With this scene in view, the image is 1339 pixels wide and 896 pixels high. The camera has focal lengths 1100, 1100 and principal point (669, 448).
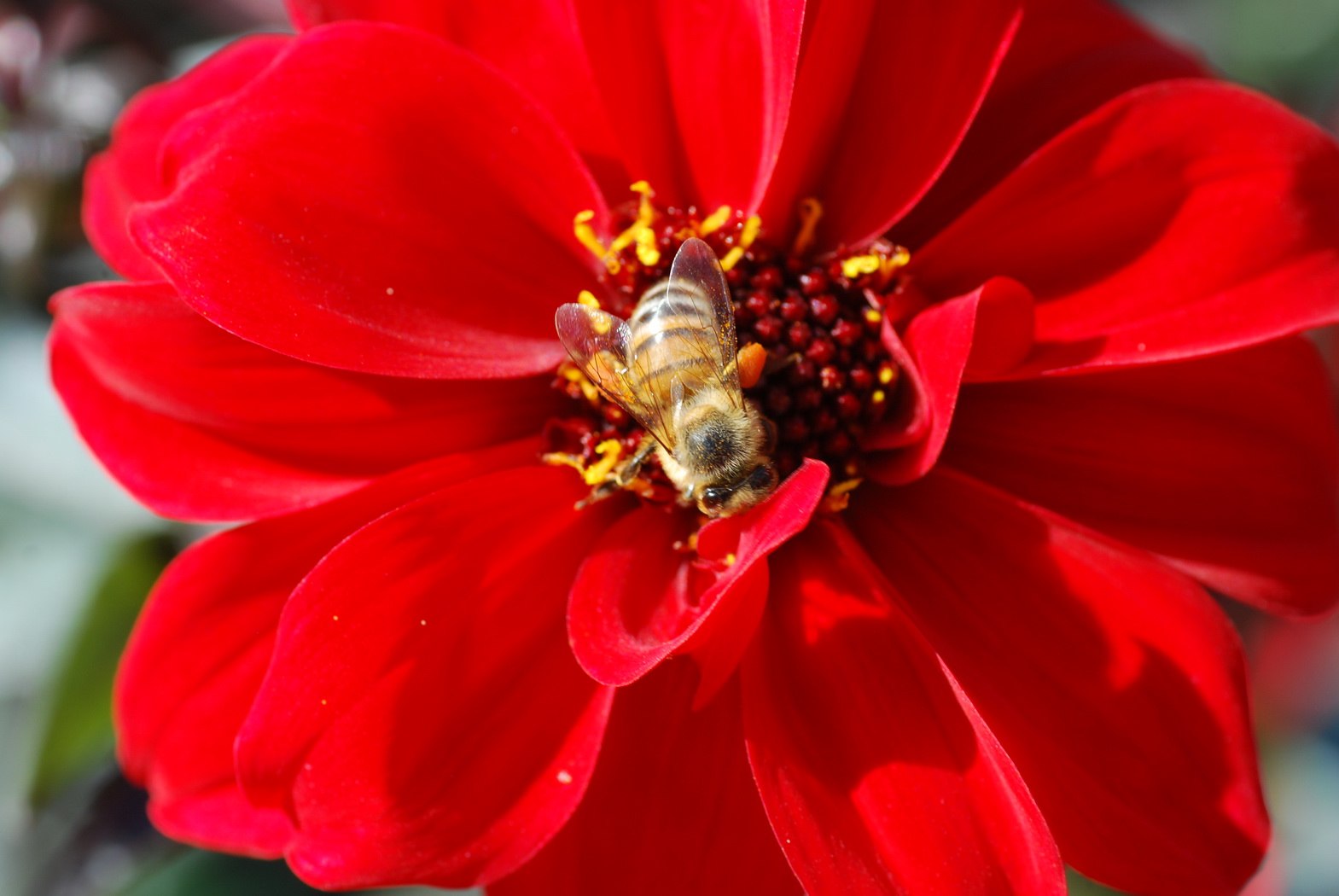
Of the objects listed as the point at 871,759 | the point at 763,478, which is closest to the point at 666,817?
the point at 871,759

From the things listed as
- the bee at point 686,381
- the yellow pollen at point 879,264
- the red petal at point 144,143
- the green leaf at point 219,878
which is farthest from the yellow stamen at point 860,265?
the green leaf at point 219,878

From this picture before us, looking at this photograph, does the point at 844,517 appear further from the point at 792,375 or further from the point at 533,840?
the point at 533,840

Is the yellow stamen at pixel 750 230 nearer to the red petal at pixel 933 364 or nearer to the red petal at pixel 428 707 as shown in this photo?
the red petal at pixel 933 364

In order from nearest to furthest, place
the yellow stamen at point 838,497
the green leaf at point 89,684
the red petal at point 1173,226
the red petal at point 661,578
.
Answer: the red petal at point 661,578 → the red petal at point 1173,226 → the yellow stamen at point 838,497 → the green leaf at point 89,684

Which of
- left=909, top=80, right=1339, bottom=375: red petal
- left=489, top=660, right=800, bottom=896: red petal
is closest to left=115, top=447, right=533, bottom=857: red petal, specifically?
left=489, top=660, right=800, bottom=896: red petal

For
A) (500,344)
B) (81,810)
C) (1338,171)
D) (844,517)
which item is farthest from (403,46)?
(81,810)

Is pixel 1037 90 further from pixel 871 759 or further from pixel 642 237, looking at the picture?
pixel 871 759
